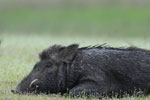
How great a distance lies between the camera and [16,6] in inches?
2041

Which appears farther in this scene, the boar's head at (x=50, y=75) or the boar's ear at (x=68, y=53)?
the boar's ear at (x=68, y=53)

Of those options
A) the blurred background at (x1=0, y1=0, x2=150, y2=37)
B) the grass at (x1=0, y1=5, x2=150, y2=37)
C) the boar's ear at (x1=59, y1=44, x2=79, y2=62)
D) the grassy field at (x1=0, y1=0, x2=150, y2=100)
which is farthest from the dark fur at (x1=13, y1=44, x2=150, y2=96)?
the blurred background at (x1=0, y1=0, x2=150, y2=37)

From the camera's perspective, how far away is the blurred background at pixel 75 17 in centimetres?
3912

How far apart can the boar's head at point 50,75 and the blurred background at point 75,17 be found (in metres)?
24.7

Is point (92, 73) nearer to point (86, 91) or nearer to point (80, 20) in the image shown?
point (86, 91)

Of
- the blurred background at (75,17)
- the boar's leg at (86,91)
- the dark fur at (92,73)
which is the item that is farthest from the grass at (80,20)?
the boar's leg at (86,91)

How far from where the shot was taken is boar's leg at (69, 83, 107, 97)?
9234mm

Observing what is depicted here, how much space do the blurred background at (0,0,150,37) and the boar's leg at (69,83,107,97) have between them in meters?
25.3

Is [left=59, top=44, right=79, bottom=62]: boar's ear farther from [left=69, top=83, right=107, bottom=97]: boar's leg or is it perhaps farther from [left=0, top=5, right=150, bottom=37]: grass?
[left=0, top=5, right=150, bottom=37]: grass

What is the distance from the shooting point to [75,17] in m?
47.8

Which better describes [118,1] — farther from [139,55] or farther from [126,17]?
[139,55]

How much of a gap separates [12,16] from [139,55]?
3969 centimetres

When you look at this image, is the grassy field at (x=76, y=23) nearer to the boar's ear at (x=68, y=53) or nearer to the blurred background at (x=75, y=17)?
the blurred background at (x=75, y=17)

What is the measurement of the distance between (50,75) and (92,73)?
0.94 metres
